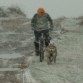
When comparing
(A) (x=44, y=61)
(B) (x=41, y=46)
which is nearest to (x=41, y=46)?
(B) (x=41, y=46)

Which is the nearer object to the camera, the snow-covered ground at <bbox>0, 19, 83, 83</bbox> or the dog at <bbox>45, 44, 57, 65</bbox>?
the snow-covered ground at <bbox>0, 19, 83, 83</bbox>

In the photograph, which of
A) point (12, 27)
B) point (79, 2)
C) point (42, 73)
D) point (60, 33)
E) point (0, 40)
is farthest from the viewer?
point (79, 2)

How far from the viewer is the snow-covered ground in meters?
17.0

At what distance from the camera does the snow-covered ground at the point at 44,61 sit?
1703cm

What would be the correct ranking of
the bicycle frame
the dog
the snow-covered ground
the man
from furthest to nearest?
the man < the bicycle frame < the dog < the snow-covered ground

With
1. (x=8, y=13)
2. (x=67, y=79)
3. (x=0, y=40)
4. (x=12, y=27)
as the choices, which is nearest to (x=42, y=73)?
(x=67, y=79)

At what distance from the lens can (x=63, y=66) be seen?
62.7 ft

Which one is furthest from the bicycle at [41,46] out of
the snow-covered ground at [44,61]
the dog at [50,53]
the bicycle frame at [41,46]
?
the dog at [50,53]

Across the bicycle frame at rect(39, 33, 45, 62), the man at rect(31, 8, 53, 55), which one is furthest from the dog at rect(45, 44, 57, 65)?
the man at rect(31, 8, 53, 55)

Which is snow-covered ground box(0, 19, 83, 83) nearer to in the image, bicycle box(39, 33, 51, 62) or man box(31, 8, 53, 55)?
bicycle box(39, 33, 51, 62)

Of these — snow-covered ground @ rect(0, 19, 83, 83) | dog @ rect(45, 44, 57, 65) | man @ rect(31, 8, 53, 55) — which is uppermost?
man @ rect(31, 8, 53, 55)

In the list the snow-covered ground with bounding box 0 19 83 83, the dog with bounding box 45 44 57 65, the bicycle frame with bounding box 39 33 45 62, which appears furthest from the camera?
the bicycle frame with bounding box 39 33 45 62

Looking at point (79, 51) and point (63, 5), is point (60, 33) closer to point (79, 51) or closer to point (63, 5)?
point (79, 51)

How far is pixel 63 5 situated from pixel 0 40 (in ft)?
88.1
